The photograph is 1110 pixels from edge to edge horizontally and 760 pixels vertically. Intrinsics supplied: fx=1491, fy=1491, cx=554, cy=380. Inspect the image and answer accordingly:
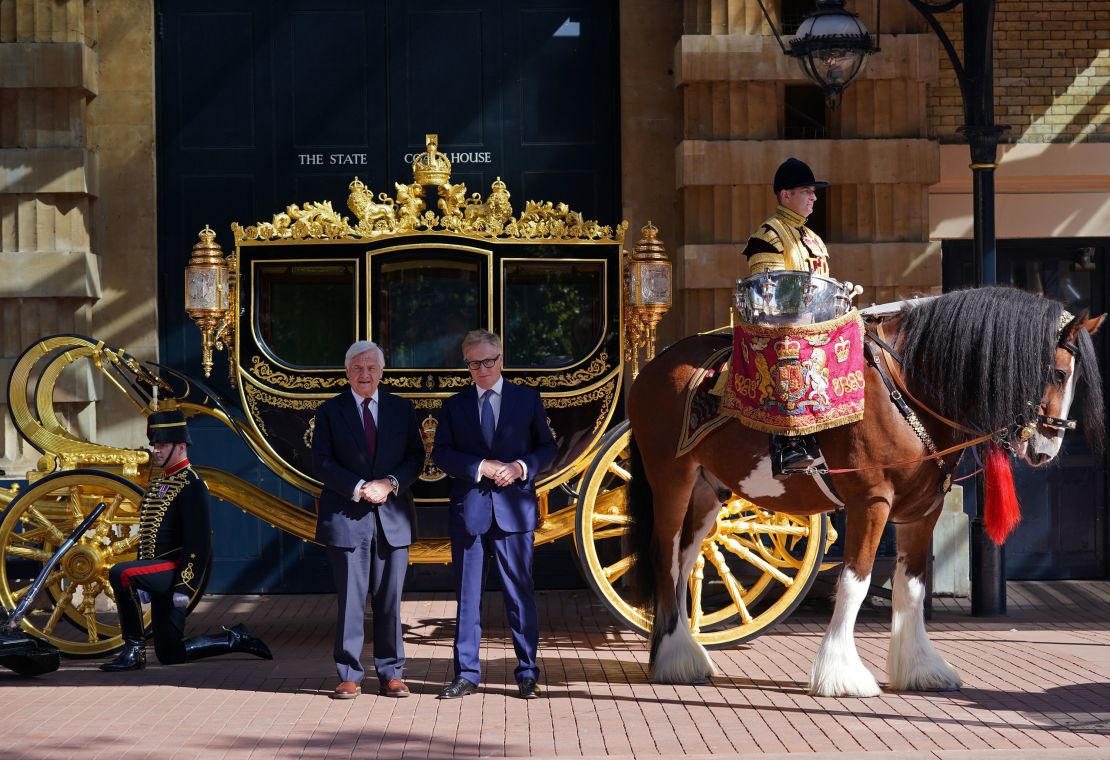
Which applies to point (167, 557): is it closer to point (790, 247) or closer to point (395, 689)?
point (395, 689)

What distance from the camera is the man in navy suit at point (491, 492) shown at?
303 inches

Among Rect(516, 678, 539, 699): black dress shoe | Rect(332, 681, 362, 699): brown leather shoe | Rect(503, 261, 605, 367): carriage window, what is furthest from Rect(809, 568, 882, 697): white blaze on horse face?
Rect(503, 261, 605, 367): carriage window

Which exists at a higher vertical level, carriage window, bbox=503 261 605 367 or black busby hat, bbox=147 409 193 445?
carriage window, bbox=503 261 605 367

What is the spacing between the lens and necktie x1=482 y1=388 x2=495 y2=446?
7.89m

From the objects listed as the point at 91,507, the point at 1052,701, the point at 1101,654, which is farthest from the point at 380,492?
the point at 1101,654

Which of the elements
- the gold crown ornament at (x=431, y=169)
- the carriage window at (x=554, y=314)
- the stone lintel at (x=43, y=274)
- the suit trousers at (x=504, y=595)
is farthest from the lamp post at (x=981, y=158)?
the stone lintel at (x=43, y=274)

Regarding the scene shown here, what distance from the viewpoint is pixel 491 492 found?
25.6ft

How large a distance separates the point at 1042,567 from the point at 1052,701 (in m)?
4.43

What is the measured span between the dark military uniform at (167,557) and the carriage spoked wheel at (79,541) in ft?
1.23

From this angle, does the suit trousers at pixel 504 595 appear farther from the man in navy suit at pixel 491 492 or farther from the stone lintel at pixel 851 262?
the stone lintel at pixel 851 262

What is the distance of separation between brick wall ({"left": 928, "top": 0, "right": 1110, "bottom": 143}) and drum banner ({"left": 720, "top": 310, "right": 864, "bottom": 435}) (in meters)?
4.80

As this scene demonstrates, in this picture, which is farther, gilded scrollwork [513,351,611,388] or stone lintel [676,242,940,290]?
stone lintel [676,242,940,290]

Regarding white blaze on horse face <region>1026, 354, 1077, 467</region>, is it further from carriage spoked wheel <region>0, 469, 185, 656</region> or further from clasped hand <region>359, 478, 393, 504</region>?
carriage spoked wheel <region>0, 469, 185, 656</region>

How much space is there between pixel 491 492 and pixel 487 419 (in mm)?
397
